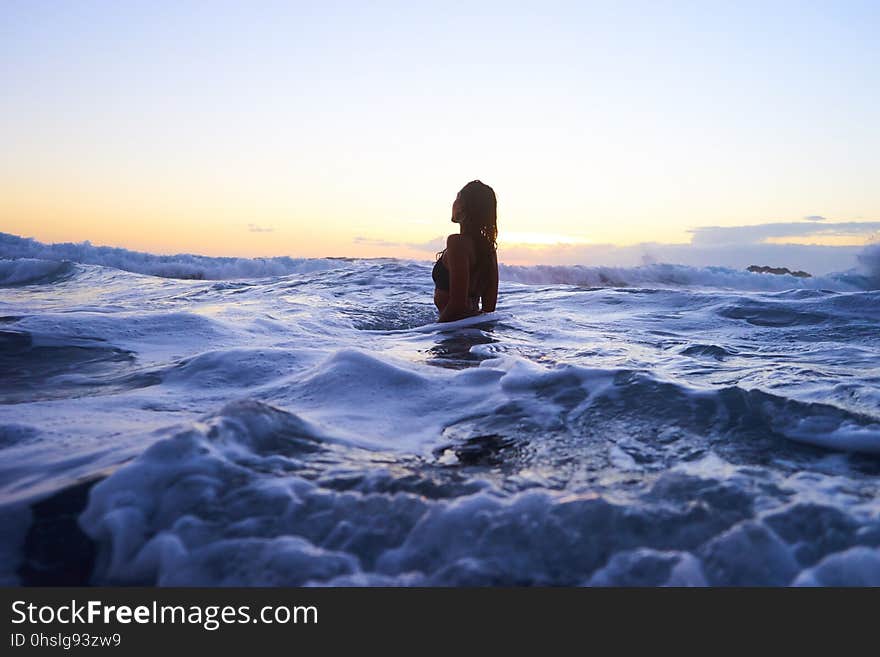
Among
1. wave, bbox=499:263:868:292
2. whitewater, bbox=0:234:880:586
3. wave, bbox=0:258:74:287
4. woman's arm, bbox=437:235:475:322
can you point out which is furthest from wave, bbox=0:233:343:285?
whitewater, bbox=0:234:880:586

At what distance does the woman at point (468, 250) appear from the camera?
18.3 ft

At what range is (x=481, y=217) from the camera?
5.67 metres

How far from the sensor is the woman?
5.57 meters

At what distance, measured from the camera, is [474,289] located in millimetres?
6297

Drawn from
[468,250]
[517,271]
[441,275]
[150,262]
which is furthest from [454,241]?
[150,262]

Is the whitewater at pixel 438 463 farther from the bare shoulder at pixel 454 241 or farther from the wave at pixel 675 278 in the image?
the wave at pixel 675 278

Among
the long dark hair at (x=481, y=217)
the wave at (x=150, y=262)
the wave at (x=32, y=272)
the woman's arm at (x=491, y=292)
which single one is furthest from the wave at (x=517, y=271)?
the long dark hair at (x=481, y=217)

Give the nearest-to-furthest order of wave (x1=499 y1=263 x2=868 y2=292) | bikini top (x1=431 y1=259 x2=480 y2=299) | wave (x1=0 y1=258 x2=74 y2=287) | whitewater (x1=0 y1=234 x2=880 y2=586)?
1. whitewater (x1=0 y1=234 x2=880 y2=586)
2. bikini top (x1=431 y1=259 x2=480 y2=299)
3. wave (x1=0 y1=258 x2=74 y2=287)
4. wave (x1=499 y1=263 x2=868 y2=292)

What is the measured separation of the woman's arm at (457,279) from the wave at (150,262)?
38.5 feet

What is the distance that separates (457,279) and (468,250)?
0.28 m

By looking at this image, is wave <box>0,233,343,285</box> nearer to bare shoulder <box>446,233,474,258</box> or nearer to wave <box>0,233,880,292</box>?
wave <box>0,233,880,292</box>

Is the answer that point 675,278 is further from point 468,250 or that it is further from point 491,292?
point 468,250

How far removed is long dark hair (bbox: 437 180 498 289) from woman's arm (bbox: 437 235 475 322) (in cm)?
22

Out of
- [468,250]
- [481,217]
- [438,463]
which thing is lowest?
[438,463]
